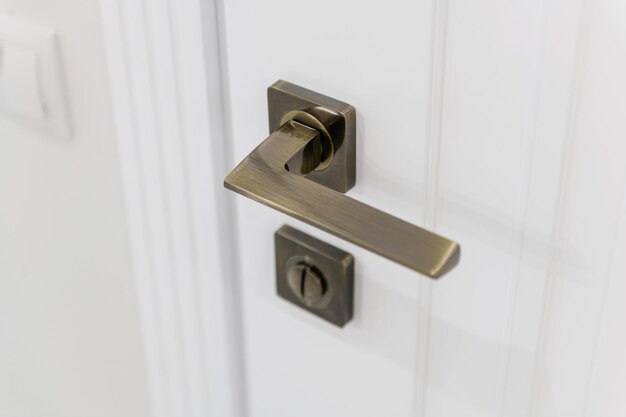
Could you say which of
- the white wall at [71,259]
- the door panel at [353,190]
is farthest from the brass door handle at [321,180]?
the white wall at [71,259]

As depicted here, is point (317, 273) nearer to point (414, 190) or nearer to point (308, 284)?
point (308, 284)

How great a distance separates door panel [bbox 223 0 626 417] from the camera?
0.54 metres

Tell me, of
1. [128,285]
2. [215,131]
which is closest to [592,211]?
[215,131]

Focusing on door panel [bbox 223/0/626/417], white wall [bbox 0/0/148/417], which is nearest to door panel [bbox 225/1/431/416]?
door panel [bbox 223/0/626/417]

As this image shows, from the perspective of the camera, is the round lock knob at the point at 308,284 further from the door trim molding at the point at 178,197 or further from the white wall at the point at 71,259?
the white wall at the point at 71,259

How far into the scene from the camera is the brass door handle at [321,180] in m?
0.54

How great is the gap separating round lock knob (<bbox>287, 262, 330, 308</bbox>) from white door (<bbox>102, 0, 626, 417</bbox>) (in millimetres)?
26

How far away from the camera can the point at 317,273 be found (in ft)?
2.27

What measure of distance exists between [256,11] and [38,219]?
39 cm

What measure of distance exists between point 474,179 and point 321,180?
0.36ft

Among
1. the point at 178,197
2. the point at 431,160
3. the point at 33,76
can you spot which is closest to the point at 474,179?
the point at 431,160

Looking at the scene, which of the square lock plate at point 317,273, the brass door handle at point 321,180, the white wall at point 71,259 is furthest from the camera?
the white wall at point 71,259

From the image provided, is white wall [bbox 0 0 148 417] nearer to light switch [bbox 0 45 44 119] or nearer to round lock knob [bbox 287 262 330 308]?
light switch [bbox 0 45 44 119]

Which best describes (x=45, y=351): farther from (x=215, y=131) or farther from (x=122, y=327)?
(x=215, y=131)
